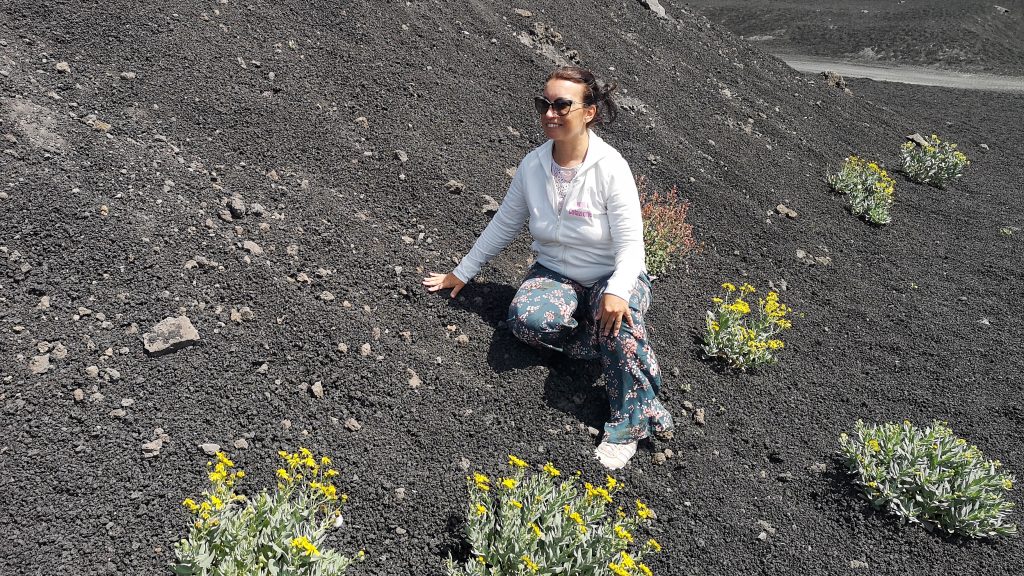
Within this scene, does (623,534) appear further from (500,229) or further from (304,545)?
(500,229)

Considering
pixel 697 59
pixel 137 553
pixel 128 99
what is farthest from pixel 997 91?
pixel 137 553

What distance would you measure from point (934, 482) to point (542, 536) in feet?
7.04

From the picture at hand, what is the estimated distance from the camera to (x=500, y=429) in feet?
11.5

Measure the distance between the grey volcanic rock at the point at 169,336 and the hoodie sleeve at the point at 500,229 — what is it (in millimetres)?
1446

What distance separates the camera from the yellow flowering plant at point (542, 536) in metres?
2.63

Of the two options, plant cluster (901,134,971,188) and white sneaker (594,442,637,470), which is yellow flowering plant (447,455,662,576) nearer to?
white sneaker (594,442,637,470)

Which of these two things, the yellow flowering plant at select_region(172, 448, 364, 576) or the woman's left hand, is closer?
the yellow flowering plant at select_region(172, 448, 364, 576)

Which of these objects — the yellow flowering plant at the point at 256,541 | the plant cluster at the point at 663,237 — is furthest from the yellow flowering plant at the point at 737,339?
the yellow flowering plant at the point at 256,541

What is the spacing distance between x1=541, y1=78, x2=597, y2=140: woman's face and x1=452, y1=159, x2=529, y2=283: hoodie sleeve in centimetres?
42

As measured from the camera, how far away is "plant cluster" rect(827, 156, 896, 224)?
22.1ft

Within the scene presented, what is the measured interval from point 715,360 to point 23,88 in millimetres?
4533

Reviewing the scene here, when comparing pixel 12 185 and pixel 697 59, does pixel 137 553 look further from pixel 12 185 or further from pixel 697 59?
pixel 697 59

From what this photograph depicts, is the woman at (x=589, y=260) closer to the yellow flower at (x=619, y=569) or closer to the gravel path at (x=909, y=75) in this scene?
the yellow flower at (x=619, y=569)

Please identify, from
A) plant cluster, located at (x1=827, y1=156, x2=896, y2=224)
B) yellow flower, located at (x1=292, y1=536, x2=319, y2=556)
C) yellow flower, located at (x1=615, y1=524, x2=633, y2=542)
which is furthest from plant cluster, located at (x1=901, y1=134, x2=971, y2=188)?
yellow flower, located at (x1=292, y1=536, x2=319, y2=556)
